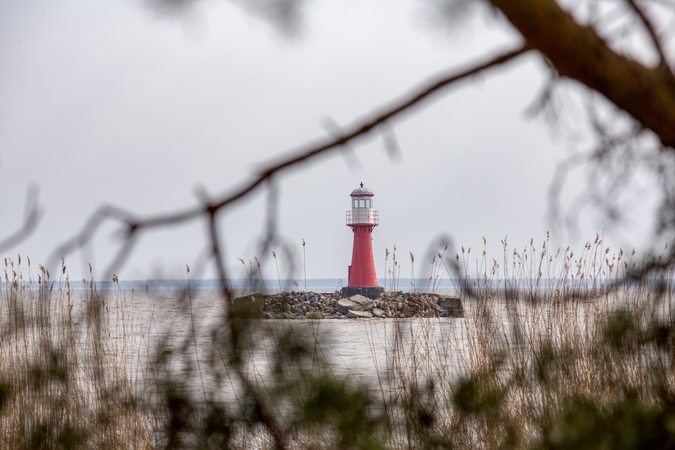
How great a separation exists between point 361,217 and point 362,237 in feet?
2.11

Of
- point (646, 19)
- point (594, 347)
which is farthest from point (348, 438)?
point (594, 347)

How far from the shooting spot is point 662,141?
57cm

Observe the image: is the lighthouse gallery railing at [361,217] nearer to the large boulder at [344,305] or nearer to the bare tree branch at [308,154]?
the large boulder at [344,305]

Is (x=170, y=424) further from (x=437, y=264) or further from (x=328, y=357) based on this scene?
(x=437, y=264)

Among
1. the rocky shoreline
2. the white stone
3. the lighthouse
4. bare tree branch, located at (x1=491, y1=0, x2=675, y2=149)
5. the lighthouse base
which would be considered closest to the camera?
bare tree branch, located at (x1=491, y1=0, x2=675, y2=149)

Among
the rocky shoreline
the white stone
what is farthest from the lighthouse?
the rocky shoreline

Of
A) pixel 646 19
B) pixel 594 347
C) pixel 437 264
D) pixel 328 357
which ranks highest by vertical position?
pixel 646 19

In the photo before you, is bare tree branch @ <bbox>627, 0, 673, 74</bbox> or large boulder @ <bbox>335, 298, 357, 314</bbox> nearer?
bare tree branch @ <bbox>627, 0, 673, 74</bbox>

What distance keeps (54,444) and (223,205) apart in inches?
44.9

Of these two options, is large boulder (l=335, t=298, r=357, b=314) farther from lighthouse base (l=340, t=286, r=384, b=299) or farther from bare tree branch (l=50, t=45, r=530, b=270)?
bare tree branch (l=50, t=45, r=530, b=270)

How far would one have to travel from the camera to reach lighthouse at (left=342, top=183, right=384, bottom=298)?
66.2 ft

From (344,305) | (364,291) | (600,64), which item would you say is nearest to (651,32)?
(600,64)

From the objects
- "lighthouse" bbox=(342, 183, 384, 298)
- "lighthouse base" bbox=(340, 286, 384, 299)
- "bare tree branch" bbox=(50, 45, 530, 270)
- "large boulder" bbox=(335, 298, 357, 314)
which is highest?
"lighthouse" bbox=(342, 183, 384, 298)

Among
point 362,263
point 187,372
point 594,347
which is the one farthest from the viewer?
point 362,263
